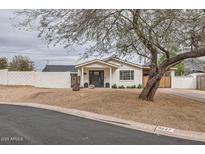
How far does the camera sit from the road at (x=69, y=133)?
9656mm

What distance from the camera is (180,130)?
12.0 metres

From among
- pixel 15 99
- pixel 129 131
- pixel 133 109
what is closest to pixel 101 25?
pixel 133 109

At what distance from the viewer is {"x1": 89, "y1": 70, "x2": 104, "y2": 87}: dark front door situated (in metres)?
39.5

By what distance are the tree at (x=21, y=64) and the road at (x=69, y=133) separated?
4058cm

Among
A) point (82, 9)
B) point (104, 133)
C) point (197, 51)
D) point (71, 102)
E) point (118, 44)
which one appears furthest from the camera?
point (71, 102)

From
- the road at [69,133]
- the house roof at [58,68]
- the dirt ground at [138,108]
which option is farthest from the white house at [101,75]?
the road at [69,133]

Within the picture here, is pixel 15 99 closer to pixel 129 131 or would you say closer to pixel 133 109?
pixel 133 109

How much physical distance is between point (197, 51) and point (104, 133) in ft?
23.9

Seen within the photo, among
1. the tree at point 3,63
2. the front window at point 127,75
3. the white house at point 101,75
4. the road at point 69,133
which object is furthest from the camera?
the tree at point 3,63

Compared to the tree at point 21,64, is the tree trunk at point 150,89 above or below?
below

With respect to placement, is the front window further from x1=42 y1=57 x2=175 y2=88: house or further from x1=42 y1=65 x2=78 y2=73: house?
x1=42 y1=65 x2=78 y2=73: house

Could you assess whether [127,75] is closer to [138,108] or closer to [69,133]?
[138,108]

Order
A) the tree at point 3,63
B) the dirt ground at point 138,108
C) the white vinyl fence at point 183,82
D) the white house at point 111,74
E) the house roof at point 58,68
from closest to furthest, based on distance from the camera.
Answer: the dirt ground at point 138,108 → the white house at point 111,74 → the white vinyl fence at point 183,82 → the house roof at point 58,68 → the tree at point 3,63

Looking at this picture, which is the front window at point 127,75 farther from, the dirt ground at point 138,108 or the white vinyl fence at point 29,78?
the dirt ground at point 138,108
